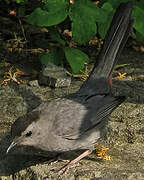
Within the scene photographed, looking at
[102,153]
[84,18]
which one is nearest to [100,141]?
[102,153]

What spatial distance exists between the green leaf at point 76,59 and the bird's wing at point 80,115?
90 centimetres

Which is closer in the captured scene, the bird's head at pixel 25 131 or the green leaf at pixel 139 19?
the bird's head at pixel 25 131

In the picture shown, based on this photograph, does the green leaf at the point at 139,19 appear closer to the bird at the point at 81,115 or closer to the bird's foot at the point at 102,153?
the bird at the point at 81,115

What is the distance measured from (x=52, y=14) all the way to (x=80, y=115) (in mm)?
1391

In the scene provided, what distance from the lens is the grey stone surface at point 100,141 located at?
193 inches

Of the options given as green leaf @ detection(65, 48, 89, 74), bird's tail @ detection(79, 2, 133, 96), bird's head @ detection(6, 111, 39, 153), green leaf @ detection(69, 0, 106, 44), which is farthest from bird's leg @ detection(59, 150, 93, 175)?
green leaf @ detection(69, 0, 106, 44)

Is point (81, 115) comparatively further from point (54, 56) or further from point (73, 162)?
point (54, 56)

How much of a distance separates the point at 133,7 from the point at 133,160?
195 cm

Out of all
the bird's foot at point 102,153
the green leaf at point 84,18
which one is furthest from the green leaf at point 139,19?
the bird's foot at point 102,153

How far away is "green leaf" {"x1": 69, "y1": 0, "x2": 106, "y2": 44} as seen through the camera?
223 inches

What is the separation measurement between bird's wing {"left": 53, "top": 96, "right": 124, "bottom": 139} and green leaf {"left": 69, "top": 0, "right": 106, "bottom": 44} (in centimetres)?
89

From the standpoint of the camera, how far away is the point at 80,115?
5.12m

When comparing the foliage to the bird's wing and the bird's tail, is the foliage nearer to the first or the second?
the bird's tail

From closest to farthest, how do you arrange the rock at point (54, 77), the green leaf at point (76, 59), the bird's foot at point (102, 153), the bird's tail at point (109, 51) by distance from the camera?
the bird's foot at point (102, 153) → the bird's tail at point (109, 51) → the green leaf at point (76, 59) → the rock at point (54, 77)
